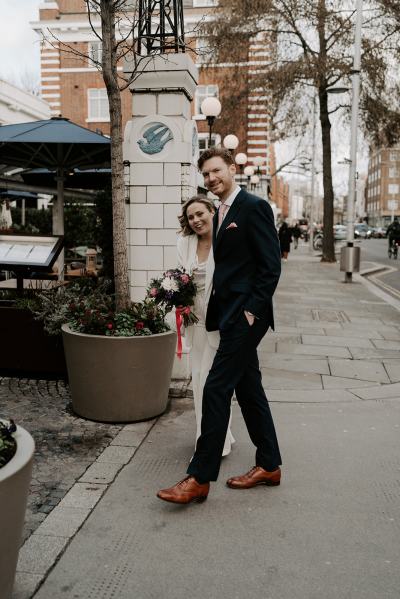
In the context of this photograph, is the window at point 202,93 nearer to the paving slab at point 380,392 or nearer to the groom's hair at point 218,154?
the paving slab at point 380,392

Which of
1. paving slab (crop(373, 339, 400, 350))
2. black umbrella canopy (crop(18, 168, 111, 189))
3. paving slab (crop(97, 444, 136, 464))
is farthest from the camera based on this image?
black umbrella canopy (crop(18, 168, 111, 189))

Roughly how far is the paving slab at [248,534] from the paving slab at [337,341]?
12.6 feet

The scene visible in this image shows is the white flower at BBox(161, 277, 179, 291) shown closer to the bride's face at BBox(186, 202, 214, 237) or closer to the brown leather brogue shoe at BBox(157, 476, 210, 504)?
the bride's face at BBox(186, 202, 214, 237)

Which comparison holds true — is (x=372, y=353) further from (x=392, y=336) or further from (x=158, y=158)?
(x=158, y=158)

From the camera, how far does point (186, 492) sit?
3.39 m

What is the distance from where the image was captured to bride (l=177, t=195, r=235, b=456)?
389 cm

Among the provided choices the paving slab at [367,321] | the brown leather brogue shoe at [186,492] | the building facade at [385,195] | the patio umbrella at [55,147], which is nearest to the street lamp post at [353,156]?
the paving slab at [367,321]

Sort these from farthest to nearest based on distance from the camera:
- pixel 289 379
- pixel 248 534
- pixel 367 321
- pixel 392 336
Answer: pixel 367 321 → pixel 392 336 → pixel 289 379 → pixel 248 534

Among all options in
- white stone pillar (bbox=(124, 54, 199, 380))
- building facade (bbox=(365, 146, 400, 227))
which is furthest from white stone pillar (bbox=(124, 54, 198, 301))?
building facade (bbox=(365, 146, 400, 227))

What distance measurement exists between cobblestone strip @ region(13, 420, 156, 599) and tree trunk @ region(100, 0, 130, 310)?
144cm

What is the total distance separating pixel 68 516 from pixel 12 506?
1151 mm

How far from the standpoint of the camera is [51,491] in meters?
3.60

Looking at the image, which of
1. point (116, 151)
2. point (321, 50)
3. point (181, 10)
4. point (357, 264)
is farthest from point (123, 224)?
point (321, 50)

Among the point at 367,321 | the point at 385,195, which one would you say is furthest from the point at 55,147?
the point at 385,195
